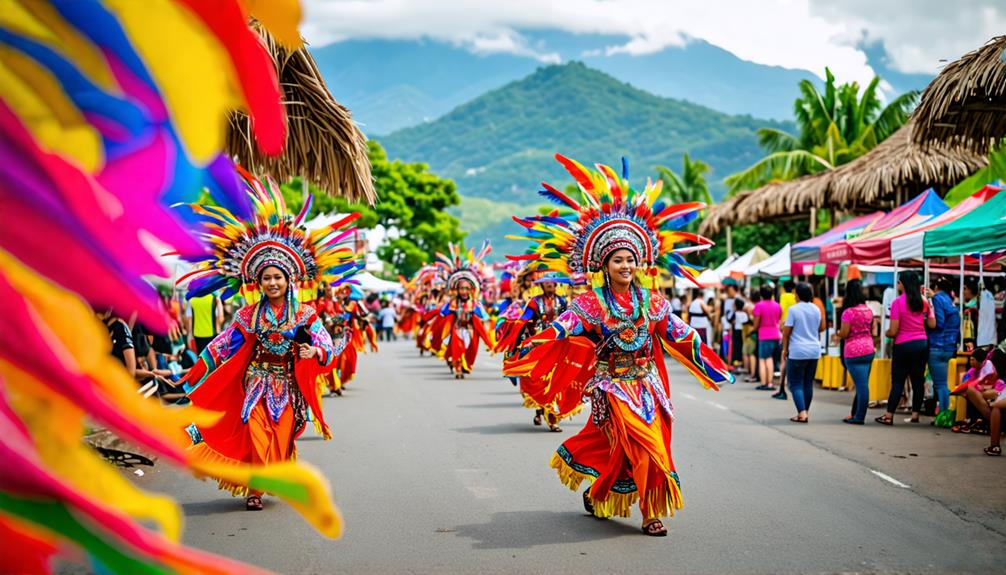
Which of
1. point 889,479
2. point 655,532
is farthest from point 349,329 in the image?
point 655,532

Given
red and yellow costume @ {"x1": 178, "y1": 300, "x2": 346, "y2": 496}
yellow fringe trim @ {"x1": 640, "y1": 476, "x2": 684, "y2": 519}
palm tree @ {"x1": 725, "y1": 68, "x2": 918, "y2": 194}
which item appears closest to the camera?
yellow fringe trim @ {"x1": 640, "y1": 476, "x2": 684, "y2": 519}

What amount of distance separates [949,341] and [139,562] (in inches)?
539

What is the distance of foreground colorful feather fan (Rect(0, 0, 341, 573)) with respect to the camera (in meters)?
1.49

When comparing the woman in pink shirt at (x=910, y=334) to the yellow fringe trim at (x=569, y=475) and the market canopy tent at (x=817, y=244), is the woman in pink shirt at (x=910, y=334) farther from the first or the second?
the yellow fringe trim at (x=569, y=475)

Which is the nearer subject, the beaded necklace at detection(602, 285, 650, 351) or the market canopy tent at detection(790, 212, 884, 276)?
the beaded necklace at detection(602, 285, 650, 351)

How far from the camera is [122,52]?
155 centimetres

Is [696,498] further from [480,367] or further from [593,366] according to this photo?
[480,367]

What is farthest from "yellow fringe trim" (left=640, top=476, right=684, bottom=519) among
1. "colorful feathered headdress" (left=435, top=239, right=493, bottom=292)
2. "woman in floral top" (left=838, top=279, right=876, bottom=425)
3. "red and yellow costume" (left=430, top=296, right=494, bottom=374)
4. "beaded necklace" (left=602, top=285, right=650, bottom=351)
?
"colorful feathered headdress" (left=435, top=239, right=493, bottom=292)

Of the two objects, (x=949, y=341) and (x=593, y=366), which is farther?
(x=949, y=341)

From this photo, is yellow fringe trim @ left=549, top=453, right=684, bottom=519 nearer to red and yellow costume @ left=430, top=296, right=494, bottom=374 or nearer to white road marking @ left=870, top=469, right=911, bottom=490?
white road marking @ left=870, top=469, right=911, bottom=490

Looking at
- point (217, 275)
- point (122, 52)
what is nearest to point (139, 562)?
point (122, 52)

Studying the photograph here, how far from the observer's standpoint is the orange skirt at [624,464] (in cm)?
710

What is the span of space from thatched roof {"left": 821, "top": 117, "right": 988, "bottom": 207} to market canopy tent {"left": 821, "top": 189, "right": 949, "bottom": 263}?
452cm

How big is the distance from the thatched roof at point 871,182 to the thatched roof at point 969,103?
7.28 meters
